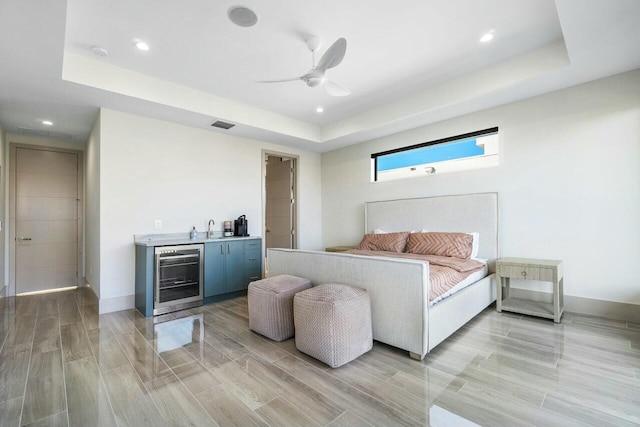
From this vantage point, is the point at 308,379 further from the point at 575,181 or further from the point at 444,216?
the point at 575,181

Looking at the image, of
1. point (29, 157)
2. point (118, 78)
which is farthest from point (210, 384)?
point (29, 157)

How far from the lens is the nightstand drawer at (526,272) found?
10.1 ft

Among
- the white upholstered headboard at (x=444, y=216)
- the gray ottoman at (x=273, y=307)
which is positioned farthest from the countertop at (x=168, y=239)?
the white upholstered headboard at (x=444, y=216)

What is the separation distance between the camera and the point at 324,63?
2539mm

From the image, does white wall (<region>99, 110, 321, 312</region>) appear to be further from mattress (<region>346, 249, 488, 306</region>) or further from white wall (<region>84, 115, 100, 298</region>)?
mattress (<region>346, 249, 488, 306</region>)

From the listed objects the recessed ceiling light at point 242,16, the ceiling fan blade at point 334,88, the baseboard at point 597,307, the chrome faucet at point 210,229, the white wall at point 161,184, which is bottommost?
the baseboard at point 597,307

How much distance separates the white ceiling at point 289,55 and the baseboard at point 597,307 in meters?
2.42

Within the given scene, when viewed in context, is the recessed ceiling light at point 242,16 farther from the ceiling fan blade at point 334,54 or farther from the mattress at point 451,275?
the mattress at point 451,275

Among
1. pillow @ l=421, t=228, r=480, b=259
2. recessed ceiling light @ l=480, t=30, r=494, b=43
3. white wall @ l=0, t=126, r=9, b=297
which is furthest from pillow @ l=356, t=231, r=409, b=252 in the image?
white wall @ l=0, t=126, r=9, b=297

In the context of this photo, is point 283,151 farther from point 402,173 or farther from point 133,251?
point 133,251

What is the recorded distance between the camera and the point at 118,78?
3.19 meters

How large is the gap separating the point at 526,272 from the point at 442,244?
94 cm

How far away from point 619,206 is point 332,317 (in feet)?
10.7

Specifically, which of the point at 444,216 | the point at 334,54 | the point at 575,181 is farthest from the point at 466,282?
the point at 334,54
